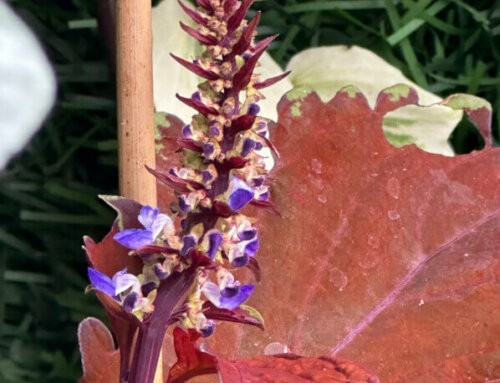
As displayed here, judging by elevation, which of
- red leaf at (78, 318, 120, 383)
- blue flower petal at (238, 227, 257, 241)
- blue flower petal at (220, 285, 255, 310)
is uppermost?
blue flower petal at (238, 227, 257, 241)

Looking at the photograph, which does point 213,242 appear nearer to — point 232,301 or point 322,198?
point 232,301

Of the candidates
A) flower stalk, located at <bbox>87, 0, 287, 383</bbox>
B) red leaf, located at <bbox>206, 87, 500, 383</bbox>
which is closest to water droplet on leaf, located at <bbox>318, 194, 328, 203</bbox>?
red leaf, located at <bbox>206, 87, 500, 383</bbox>

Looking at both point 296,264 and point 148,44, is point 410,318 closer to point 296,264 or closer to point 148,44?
point 296,264

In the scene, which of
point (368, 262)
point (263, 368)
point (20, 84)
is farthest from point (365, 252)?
point (20, 84)

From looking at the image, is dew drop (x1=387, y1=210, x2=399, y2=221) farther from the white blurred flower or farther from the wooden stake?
the white blurred flower

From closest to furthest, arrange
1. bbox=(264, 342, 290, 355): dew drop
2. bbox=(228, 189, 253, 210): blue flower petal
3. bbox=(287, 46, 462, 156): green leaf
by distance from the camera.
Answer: bbox=(228, 189, 253, 210): blue flower petal, bbox=(264, 342, 290, 355): dew drop, bbox=(287, 46, 462, 156): green leaf

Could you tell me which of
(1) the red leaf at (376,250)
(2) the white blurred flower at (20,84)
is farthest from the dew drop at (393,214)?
(2) the white blurred flower at (20,84)
